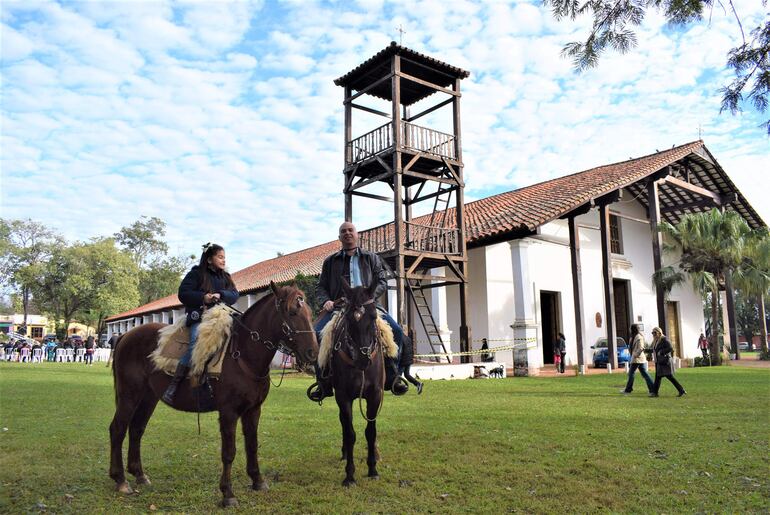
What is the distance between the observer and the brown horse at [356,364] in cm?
508

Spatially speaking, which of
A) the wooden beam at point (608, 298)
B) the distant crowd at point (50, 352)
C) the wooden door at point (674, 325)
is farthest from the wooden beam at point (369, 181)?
the distant crowd at point (50, 352)

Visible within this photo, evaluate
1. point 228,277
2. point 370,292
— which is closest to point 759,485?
point 370,292

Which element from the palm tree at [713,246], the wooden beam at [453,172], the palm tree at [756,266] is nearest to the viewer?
the wooden beam at [453,172]

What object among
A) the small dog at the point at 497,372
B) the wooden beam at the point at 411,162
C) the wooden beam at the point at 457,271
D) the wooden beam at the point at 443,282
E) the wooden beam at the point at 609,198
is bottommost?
the small dog at the point at 497,372

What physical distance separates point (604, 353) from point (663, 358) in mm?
10265

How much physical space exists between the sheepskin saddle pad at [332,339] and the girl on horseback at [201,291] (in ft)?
3.10

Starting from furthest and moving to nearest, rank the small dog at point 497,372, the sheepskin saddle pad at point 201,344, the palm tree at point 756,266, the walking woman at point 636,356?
the palm tree at point 756,266 → the small dog at point 497,372 → the walking woman at point 636,356 → the sheepskin saddle pad at point 201,344

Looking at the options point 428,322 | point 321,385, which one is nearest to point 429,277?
point 428,322

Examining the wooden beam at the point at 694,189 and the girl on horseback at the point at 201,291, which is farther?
the wooden beam at the point at 694,189

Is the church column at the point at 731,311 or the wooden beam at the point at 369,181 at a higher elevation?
the wooden beam at the point at 369,181

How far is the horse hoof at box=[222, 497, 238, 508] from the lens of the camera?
454cm

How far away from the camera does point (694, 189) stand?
75.9 feet

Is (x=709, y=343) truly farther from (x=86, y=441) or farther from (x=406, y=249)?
(x=86, y=441)

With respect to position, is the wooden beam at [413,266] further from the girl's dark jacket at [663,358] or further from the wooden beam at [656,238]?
the wooden beam at [656,238]
